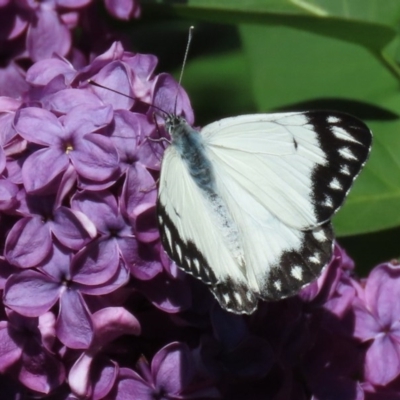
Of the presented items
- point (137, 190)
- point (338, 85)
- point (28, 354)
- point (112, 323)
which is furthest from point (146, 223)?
point (338, 85)

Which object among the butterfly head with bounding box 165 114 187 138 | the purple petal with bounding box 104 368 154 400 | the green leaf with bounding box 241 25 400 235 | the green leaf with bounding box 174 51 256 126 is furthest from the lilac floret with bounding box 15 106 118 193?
the green leaf with bounding box 174 51 256 126

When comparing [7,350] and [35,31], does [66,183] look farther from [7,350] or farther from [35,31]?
[35,31]

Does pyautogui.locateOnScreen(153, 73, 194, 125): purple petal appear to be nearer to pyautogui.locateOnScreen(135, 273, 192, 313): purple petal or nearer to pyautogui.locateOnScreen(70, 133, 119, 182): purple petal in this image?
pyautogui.locateOnScreen(70, 133, 119, 182): purple petal

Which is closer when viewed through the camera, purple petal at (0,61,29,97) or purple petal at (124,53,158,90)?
purple petal at (124,53,158,90)

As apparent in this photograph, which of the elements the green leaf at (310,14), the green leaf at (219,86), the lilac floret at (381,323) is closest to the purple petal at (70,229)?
the lilac floret at (381,323)

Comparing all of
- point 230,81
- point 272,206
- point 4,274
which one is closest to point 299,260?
point 272,206

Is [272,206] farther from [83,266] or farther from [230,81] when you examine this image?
[230,81]
